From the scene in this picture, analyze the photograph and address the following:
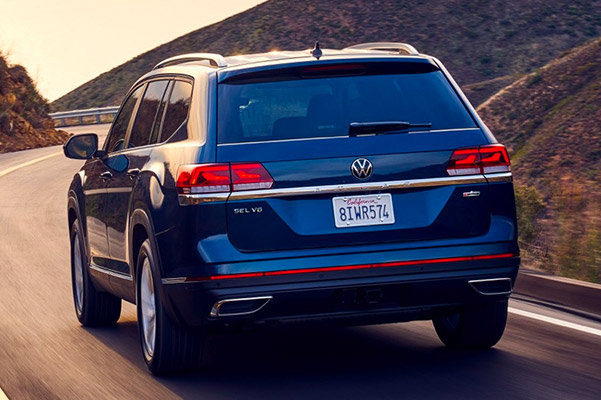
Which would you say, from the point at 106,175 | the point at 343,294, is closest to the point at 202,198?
the point at 343,294

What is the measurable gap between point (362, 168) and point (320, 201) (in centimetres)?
29

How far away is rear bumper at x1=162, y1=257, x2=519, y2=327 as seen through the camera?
21.4 ft

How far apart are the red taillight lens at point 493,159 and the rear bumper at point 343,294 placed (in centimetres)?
50

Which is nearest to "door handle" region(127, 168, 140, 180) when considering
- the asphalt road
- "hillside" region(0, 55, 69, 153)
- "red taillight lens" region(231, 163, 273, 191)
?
the asphalt road

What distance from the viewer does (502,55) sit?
84312mm

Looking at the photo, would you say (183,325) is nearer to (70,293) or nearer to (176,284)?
(176,284)

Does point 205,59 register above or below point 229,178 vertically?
above

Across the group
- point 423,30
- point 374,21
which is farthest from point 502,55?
point 374,21

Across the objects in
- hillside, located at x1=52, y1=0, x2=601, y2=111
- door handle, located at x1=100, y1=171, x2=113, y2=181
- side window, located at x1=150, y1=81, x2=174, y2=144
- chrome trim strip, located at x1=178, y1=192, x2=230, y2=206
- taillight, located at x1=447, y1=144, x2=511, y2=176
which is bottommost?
hillside, located at x1=52, y1=0, x2=601, y2=111

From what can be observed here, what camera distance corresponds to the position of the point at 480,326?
304 inches

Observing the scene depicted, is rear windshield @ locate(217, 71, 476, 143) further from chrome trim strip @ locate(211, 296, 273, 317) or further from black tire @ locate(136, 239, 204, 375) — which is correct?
black tire @ locate(136, 239, 204, 375)

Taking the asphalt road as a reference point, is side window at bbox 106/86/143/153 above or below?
above

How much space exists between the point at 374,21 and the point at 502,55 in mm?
15291

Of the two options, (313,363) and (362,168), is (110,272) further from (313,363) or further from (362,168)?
(362,168)
